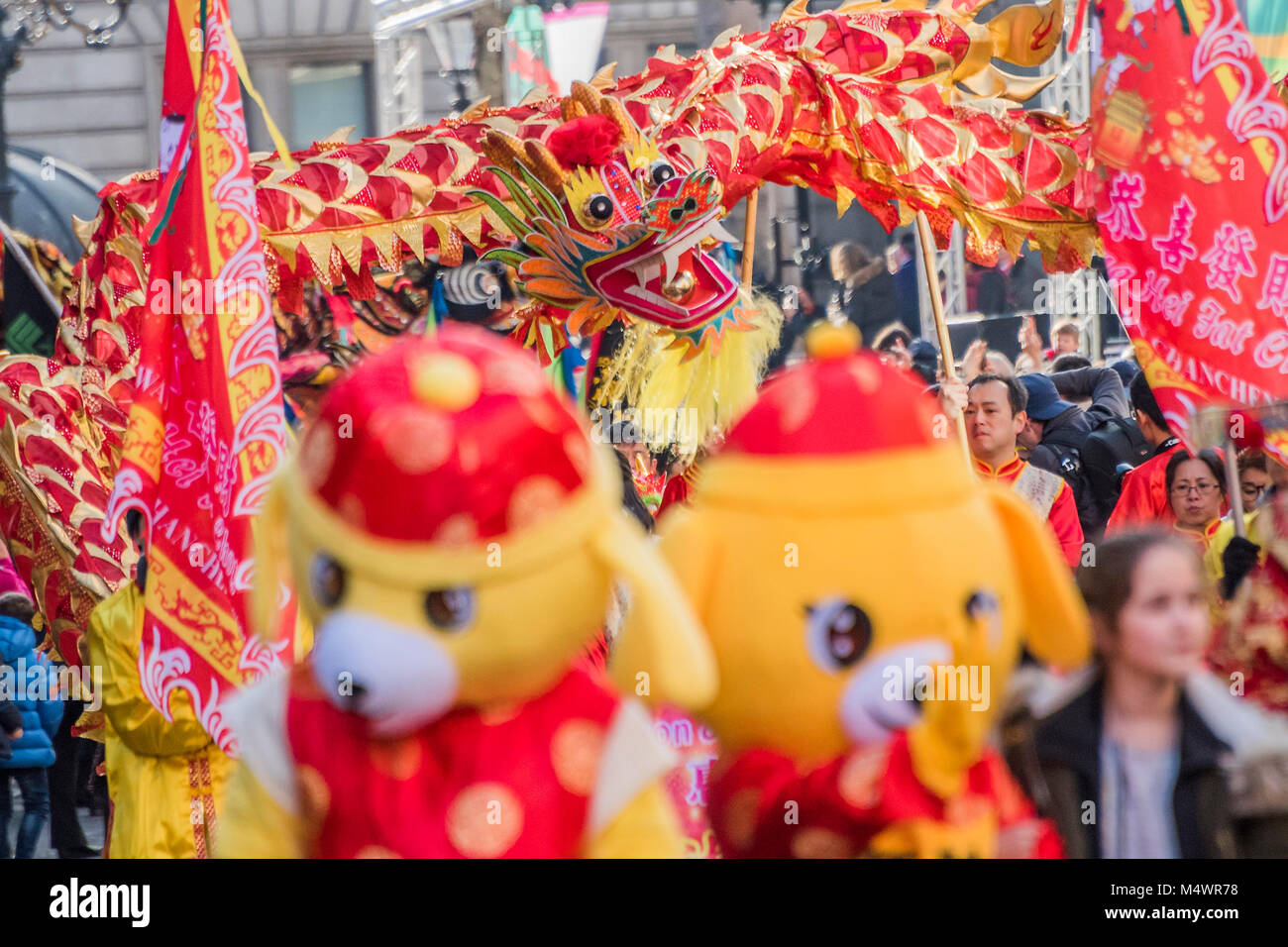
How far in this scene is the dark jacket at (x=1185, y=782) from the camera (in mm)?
2209

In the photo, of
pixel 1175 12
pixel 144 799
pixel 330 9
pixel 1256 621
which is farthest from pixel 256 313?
pixel 330 9

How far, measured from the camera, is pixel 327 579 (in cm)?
195

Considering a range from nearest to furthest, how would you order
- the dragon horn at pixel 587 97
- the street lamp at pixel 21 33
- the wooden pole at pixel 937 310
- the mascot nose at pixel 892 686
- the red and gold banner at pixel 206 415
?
the mascot nose at pixel 892 686 → the red and gold banner at pixel 206 415 → the wooden pole at pixel 937 310 → the dragon horn at pixel 587 97 → the street lamp at pixel 21 33

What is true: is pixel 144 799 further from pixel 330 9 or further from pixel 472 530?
pixel 330 9

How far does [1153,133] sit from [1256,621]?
4.46 ft

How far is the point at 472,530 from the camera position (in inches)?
75.4

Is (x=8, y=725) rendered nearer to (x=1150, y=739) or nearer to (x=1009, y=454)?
(x=1009, y=454)

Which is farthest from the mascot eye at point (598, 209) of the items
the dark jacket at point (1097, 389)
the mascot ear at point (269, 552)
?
the dark jacket at point (1097, 389)

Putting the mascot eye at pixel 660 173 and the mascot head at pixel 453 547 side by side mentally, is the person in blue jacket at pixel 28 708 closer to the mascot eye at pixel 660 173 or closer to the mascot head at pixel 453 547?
the mascot eye at pixel 660 173

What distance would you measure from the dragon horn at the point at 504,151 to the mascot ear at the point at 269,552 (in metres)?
1.95

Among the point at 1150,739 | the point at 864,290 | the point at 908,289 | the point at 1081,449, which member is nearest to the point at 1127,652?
the point at 1150,739

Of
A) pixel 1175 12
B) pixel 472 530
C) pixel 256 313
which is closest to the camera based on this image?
pixel 472 530

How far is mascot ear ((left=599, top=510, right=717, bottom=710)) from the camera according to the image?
1903mm

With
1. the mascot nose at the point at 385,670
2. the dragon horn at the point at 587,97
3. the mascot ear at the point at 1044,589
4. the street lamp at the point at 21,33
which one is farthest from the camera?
the street lamp at the point at 21,33
